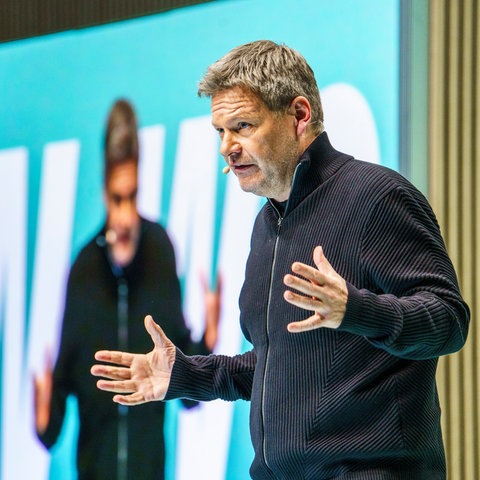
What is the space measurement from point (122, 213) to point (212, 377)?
1.74m

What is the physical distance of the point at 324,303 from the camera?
1.53m

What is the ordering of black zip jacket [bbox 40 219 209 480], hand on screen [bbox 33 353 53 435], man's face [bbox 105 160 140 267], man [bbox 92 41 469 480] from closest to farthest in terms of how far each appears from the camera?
man [bbox 92 41 469 480], black zip jacket [bbox 40 219 209 480], man's face [bbox 105 160 140 267], hand on screen [bbox 33 353 53 435]

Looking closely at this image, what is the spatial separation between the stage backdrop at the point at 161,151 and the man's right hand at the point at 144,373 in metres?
1.21

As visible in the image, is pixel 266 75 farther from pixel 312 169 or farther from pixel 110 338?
pixel 110 338

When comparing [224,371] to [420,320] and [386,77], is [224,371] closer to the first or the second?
[420,320]

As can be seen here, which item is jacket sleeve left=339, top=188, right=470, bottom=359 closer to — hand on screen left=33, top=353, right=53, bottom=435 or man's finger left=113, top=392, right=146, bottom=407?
man's finger left=113, top=392, right=146, bottom=407

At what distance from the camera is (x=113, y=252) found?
3.74 m

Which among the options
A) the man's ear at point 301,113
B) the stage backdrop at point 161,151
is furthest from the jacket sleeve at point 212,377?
the stage backdrop at point 161,151

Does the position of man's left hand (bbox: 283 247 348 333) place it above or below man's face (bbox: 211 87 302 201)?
below

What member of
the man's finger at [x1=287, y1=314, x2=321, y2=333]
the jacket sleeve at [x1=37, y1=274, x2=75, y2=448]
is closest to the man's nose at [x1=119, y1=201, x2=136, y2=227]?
the jacket sleeve at [x1=37, y1=274, x2=75, y2=448]

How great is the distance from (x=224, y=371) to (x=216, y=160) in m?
1.51

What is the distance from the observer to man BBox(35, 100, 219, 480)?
3.54 meters

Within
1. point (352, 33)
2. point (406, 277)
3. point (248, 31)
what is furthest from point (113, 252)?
point (406, 277)

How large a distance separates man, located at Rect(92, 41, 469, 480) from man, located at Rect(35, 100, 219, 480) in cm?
153
